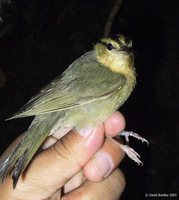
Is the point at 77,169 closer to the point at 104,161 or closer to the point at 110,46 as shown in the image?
the point at 104,161

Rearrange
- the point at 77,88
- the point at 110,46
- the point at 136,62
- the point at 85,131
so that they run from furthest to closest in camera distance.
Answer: the point at 136,62 < the point at 110,46 < the point at 77,88 < the point at 85,131

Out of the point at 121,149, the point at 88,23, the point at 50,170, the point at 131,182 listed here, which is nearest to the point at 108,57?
the point at 121,149

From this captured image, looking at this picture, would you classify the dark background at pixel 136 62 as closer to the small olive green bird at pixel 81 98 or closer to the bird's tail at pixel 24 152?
the small olive green bird at pixel 81 98

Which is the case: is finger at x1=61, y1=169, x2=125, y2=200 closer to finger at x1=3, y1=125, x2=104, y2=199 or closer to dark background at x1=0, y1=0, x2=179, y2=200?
finger at x1=3, y1=125, x2=104, y2=199

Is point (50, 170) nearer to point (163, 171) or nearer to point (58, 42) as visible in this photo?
point (163, 171)

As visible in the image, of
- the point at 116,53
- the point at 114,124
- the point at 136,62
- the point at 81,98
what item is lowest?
the point at 136,62

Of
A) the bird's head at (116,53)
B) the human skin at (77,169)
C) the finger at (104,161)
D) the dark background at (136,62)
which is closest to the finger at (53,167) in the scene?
the human skin at (77,169)

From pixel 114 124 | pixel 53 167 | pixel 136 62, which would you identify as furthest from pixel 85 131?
pixel 136 62
